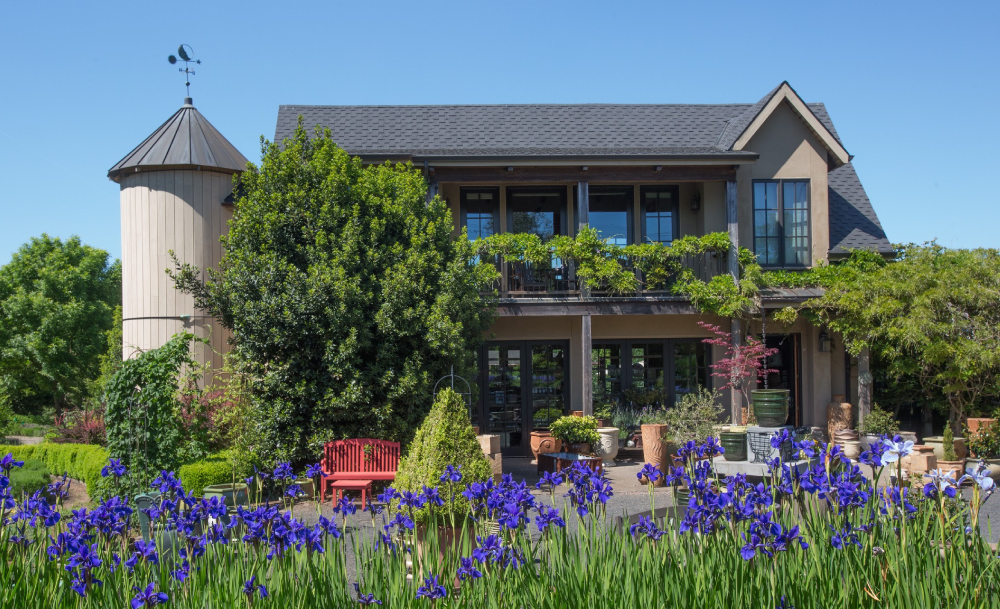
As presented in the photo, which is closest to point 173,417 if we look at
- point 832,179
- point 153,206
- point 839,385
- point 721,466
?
point 153,206

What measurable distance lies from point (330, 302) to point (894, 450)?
28.8ft

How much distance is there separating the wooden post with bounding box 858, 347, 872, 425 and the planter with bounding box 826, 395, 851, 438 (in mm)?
434

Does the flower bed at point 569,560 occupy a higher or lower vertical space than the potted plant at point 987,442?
higher

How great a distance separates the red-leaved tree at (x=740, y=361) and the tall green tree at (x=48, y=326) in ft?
70.8

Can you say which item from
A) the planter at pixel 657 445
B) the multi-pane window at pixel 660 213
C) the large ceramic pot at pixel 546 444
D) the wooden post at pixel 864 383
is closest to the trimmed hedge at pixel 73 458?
the large ceramic pot at pixel 546 444

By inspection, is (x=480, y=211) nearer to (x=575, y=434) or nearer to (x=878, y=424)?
(x=575, y=434)

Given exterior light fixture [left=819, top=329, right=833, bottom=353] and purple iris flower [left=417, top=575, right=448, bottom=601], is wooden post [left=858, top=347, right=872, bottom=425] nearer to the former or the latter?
exterior light fixture [left=819, top=329, right=833, bottom=353]

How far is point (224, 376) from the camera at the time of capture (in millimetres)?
14805

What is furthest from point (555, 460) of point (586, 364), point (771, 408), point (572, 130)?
point (572, 130)

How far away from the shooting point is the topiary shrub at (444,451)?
20.6 feet

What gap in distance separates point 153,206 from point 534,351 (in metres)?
8.00

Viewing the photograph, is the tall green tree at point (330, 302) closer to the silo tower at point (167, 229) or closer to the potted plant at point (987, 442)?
the silo tower at point (167, 229)

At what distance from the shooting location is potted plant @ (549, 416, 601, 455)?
13.8 metres

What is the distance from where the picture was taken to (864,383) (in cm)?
1504
